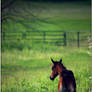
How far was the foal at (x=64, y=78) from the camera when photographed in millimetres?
3061

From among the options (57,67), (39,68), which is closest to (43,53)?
(39,68)

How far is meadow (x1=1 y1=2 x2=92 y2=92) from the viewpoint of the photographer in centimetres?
348

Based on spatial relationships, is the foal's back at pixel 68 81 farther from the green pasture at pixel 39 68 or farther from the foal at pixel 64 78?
the green pasture at pixel 39 68

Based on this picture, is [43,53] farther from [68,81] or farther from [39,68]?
[68,81]

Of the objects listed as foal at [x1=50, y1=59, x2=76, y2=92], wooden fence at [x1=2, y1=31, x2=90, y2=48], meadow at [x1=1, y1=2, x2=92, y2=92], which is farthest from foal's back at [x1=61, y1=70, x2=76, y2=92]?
wooden fence at [x1=2, y1=31, x2=90, y2=48]

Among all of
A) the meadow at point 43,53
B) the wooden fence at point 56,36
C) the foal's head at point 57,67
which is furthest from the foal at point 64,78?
the wooden fence at point 56,36

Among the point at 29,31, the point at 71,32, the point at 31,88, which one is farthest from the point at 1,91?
the point at 71,32

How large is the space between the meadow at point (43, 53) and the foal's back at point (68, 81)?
10.1 inches

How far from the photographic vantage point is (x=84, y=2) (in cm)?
Result: 376

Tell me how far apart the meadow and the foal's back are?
0.84 ft

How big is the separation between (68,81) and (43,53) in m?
1.02

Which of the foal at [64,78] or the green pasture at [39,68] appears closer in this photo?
the foal at [64,78]

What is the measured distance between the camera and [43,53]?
156 inches

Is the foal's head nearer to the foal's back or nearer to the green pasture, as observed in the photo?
the foal's back
